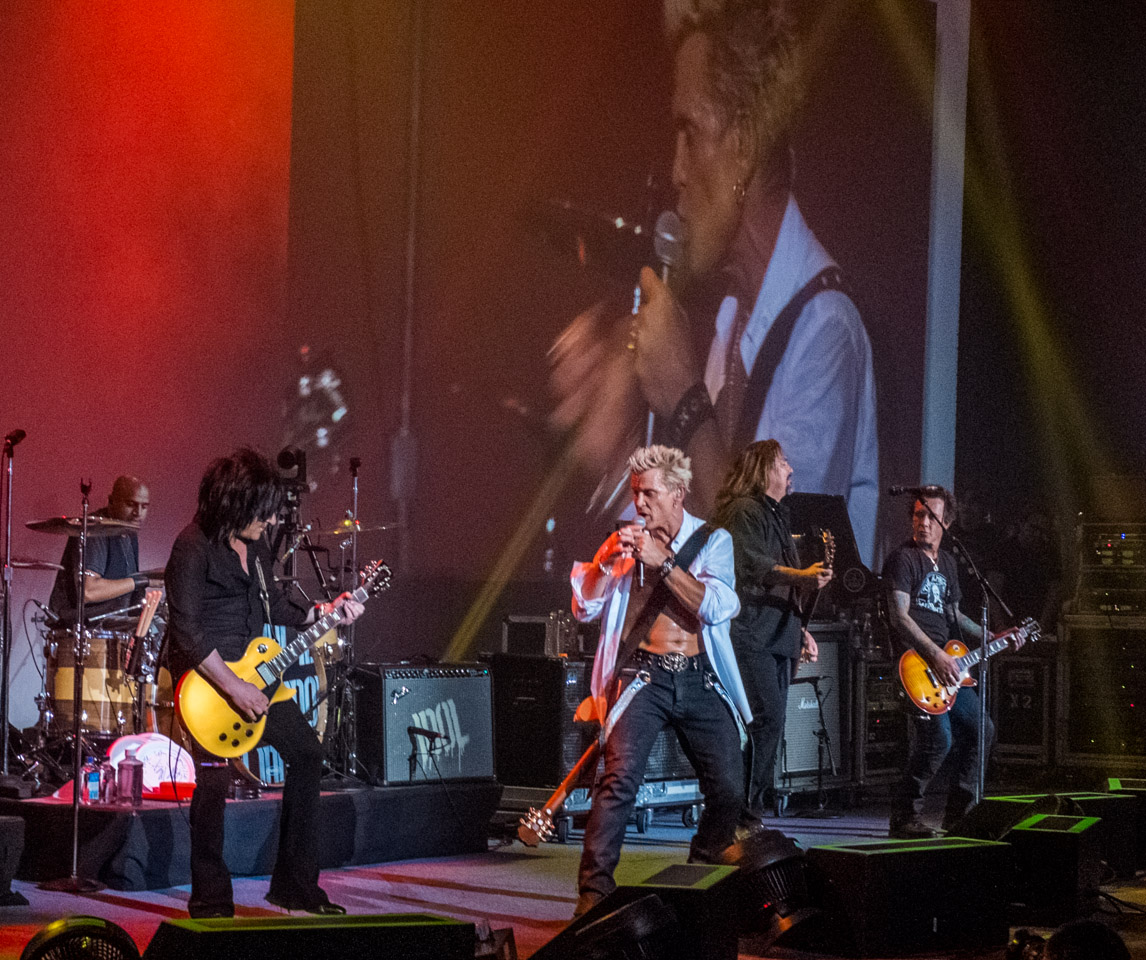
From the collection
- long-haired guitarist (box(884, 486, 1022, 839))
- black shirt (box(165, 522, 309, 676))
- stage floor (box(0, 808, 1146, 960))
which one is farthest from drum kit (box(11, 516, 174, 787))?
long-haired guitarist (box(884, 486, 1022, 839))

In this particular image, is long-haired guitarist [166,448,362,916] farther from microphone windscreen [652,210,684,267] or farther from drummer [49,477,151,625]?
microphone windscreen [652,210,684,267]

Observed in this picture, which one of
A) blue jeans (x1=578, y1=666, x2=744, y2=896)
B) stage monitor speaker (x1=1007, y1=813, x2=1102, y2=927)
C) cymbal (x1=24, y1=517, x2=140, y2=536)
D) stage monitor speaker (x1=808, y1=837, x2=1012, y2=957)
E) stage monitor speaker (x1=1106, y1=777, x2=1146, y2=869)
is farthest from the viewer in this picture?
stage monitor speaker (x1=1106, y1=777, x2=1146, y2=869)

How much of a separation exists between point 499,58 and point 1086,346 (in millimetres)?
5728

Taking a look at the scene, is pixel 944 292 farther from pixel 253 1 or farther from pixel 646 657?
pixel 646 657

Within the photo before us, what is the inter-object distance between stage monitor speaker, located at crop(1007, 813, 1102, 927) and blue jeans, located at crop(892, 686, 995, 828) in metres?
1.98

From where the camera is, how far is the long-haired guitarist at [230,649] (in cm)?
547

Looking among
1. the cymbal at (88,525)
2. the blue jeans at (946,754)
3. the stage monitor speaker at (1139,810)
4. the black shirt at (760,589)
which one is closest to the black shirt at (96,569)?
the cymbal at (88,525)

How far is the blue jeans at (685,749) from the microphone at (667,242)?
7.04m

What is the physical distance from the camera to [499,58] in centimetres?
1214

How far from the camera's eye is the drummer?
8.59m

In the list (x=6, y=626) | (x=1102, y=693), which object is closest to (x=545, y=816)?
(x=6, y=626)

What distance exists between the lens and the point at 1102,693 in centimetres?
1048

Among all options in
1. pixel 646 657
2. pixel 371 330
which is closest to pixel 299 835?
pixel 646 657

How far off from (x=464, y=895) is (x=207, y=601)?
1.91m
